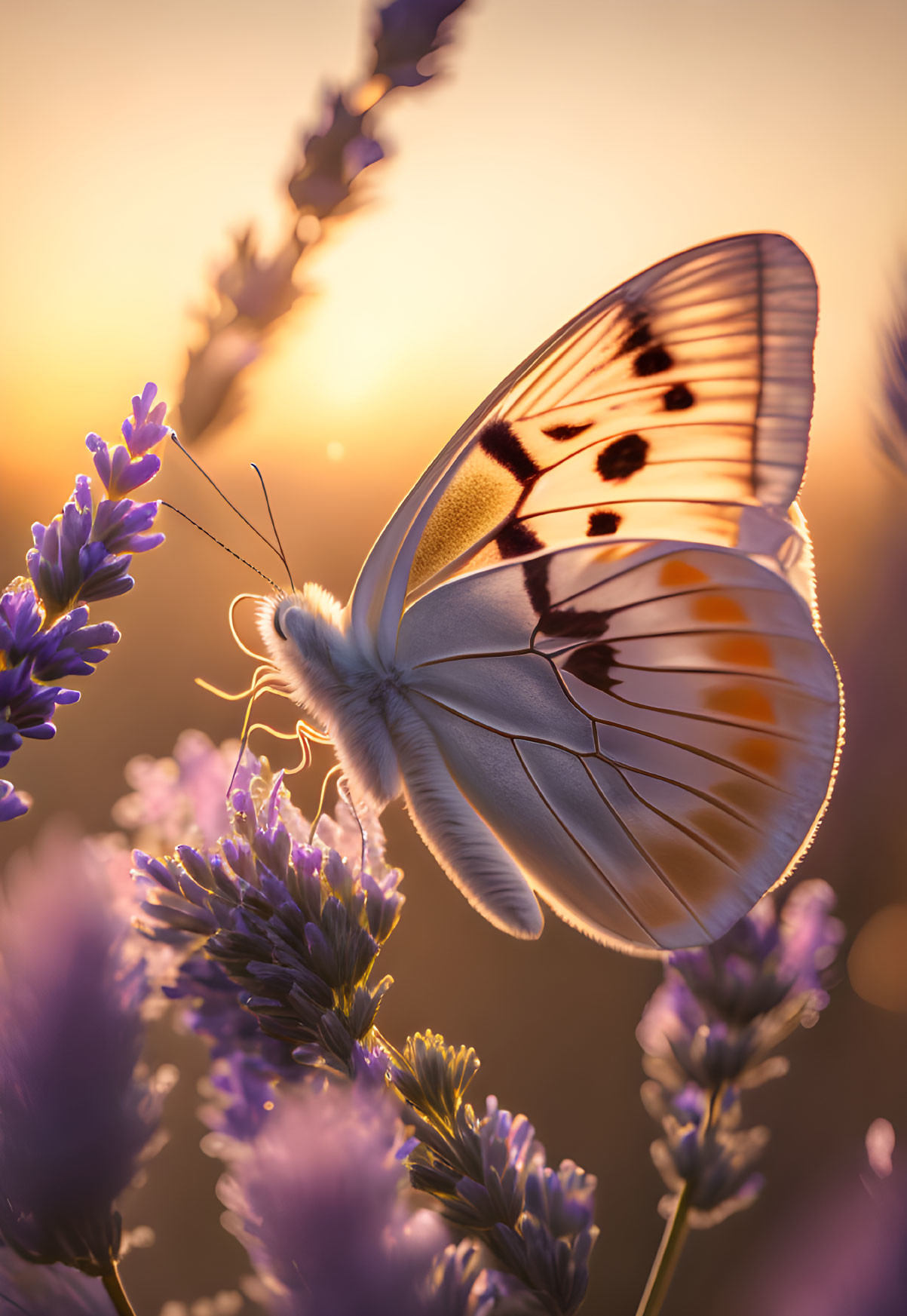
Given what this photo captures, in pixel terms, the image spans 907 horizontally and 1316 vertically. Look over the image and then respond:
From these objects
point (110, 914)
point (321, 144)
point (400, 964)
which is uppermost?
point (321, 144)

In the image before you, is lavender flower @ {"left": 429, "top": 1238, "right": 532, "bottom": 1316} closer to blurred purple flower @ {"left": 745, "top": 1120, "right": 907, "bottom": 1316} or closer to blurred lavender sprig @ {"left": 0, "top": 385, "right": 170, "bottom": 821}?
blurred purple flower @ {"left": 745, "top": 1120, "right": 907, "bottom": 1316}

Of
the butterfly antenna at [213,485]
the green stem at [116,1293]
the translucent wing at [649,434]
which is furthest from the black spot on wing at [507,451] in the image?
the green stem at [116,1293]

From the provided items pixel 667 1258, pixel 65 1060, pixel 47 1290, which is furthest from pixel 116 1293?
pixel 667 1258

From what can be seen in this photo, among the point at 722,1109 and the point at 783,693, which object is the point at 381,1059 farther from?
the point at 783,693

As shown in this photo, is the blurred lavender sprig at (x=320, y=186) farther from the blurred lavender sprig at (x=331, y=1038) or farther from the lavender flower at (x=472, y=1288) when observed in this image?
the lavender flower at (x=472, y=1288)

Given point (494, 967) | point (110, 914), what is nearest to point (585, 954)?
point (494, 967)

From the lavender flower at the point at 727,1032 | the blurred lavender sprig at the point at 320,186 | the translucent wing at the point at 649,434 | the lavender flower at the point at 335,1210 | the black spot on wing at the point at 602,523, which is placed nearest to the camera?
the lavender flower at the point at 335,1210

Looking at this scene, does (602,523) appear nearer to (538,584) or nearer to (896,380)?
(538,584)
